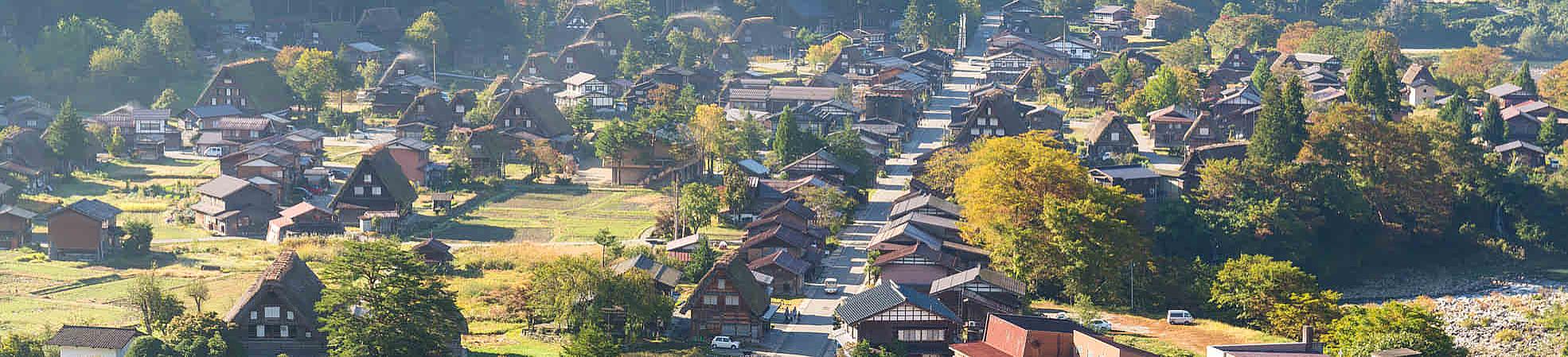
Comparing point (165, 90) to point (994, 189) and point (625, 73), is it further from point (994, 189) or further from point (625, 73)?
point (994, 189)

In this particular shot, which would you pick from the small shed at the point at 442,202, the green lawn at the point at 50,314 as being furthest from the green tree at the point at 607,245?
the green lawn at the point at 50,314

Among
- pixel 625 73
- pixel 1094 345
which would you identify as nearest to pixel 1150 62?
pixel 625 73

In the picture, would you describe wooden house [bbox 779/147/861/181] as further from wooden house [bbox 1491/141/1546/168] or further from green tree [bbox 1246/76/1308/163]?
wooden house [bbox 1491/141/1546/168]

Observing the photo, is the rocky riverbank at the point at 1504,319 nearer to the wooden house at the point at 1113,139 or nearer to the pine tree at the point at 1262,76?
the wooden house at the point at 1113,139

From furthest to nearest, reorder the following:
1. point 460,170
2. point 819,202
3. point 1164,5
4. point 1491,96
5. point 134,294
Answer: point 1164,5 → point 1491,96 → point 460,170 → point 819,202 → point 134,294

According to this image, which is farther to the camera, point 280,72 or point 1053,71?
point 1053,71

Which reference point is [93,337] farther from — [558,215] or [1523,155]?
[1523,155]

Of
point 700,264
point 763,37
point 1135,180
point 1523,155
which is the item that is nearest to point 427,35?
point 763,37
